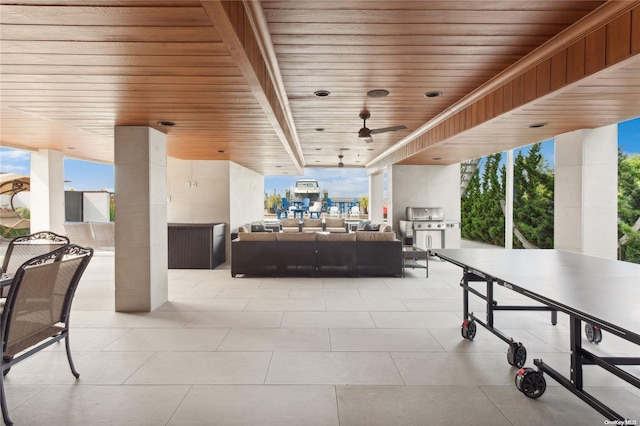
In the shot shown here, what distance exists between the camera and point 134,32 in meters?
2.12

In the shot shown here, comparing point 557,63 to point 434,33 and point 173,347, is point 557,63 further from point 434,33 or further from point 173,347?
point 173,347

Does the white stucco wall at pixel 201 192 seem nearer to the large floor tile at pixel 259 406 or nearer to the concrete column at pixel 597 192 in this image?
the large floor tile at pixel 259 406

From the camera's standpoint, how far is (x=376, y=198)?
14.5 metres

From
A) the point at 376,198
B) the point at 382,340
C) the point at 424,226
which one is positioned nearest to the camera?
the point at 382,340

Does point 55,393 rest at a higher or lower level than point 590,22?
lower

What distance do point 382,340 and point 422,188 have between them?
6720 mm

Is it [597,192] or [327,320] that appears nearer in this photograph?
[327,320]

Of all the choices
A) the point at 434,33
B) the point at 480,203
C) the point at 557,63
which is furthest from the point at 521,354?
the point at 480,203

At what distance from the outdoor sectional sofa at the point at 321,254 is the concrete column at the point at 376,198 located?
7.70 metres

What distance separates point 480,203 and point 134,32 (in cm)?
1161

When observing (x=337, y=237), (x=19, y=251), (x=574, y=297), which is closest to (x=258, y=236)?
(x=337, y=237)

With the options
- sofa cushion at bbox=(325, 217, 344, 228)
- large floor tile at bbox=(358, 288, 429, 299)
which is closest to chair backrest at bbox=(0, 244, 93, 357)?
large floor tile at bbox=(358, 288, 429, 299)

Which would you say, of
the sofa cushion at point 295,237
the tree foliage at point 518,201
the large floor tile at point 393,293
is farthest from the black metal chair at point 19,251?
the tree foliage at point 518,201

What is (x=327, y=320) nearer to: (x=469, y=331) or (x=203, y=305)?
(x=469, y=331)
